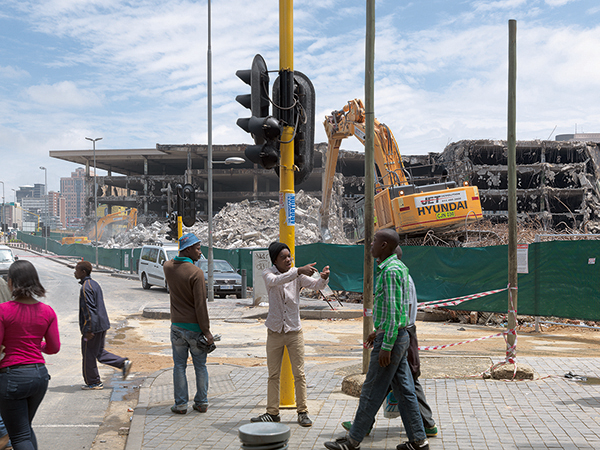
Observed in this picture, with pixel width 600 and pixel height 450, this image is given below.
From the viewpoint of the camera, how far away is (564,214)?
46812 mm

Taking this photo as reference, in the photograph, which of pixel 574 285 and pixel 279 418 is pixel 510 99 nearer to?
pixel 279 418

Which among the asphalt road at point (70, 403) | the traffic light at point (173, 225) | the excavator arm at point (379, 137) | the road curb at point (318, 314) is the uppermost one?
the excavator arm at point (379, 137)

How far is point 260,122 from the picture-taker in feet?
19.2

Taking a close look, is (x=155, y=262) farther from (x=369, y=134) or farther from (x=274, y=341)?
(x=274, y=341)

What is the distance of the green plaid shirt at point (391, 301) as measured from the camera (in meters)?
4.51

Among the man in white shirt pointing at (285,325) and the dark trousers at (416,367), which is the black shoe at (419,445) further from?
the man in white shirt pointing at (285,325)

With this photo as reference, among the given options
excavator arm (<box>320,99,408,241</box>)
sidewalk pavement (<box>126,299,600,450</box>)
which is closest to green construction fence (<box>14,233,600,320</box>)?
excavator arm (<box>320,99,408,241</box>)

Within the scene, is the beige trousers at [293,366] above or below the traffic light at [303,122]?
below

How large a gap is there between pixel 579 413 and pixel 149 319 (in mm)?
12324

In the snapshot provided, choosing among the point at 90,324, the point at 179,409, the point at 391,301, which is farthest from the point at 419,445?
the point at 90,324

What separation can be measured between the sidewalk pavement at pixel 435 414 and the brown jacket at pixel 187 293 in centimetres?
100

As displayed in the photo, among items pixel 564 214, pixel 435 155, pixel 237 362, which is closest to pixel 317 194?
pixel 435 155

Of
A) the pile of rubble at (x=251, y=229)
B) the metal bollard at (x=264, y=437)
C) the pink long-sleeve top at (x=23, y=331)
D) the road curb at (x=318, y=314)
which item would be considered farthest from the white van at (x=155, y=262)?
the metal bollard at (x=264, y=437)

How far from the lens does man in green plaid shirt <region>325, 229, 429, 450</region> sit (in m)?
4.54
